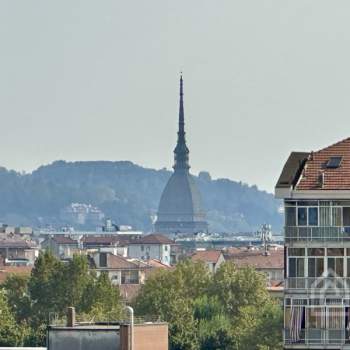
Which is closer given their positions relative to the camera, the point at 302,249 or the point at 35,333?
the point at 302,249

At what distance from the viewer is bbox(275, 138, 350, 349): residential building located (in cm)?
4434

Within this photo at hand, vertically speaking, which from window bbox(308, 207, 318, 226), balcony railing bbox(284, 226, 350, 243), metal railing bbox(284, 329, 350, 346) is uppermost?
window bbox(308, 207, 318, 226)

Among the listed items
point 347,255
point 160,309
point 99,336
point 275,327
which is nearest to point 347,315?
Result: point 347,255

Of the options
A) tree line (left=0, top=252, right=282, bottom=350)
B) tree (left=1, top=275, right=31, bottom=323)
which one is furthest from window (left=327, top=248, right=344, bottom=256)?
tree (left=1, top=275, right=31, bottom=323)

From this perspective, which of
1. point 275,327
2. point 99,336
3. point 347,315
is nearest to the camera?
point 347,315

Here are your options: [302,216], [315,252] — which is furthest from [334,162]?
[315,252]

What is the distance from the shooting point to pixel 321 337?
44.2 metres

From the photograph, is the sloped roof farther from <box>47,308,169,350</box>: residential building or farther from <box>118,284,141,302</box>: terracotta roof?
<box>118,284,141,302</box>: terracotta roof

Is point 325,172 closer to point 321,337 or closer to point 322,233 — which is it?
point 322,233

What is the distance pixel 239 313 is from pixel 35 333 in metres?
21.2

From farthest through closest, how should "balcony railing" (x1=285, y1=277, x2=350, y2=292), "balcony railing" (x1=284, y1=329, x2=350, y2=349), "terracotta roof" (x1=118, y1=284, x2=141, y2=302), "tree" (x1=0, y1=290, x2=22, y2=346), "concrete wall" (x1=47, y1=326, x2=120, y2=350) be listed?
"terracotta roof" (x1=118, y1=284, x2=141, y2=302), "tree" (x1=0, y1=290, x2=22, y2=346), "concrete wall" (x1=47, y1=326, x2=120, y2=350), "balcony railing" (x1=285, y1=277, x2=350, y2=292), "balcony railing" (x1=284, y1=329, x2=350, y2=349)

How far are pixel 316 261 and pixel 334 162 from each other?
206 cm

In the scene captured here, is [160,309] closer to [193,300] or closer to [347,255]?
[193,300]

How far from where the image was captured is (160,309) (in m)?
124
